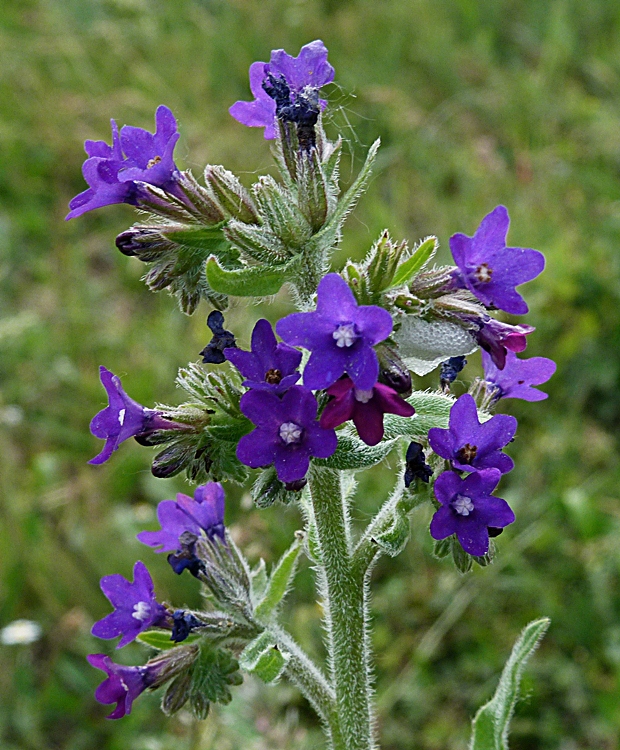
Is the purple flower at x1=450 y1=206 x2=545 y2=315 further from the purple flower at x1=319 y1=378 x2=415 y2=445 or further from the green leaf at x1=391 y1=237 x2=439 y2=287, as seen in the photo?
the purple flower at x1=319 y1=378 x2=415 y2=445

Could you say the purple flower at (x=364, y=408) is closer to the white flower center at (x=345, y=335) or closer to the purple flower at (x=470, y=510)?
the white flower center at (x=345, y=335)

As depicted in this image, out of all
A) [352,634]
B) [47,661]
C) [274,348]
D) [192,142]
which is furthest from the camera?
[192,142]

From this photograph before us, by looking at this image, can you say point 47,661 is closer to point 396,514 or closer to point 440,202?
point 396,514

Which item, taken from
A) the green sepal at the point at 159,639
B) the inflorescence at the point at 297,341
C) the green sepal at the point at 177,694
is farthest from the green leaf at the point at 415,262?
the green sepal at the point at 177,694

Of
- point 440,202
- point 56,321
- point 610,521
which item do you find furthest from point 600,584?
point 56,321

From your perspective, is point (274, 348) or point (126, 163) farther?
point (126, 163)

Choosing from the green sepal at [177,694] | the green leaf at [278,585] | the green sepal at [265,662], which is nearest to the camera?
the green sepal at [265,662]

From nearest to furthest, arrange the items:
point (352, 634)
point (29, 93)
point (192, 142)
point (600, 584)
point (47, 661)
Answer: point (352, 634), point (600, 584), point (47, 661), point (192, 142), point (29, 93)
